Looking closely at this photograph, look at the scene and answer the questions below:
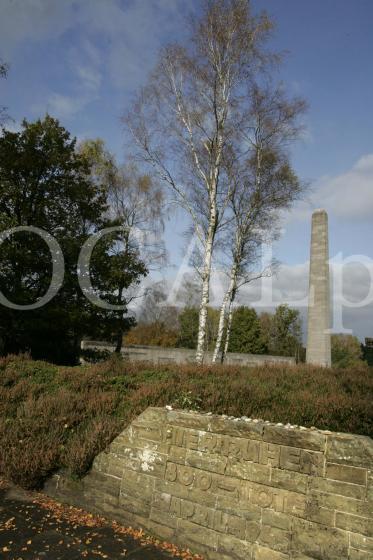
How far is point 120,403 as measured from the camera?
5.74m

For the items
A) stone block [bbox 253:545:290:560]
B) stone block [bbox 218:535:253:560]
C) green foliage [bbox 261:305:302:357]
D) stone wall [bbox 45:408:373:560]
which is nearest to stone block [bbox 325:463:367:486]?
stone wall [bbox 45:408:373:560]

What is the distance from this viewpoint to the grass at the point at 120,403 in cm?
485

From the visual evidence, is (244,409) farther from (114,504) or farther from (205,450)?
(114,504)

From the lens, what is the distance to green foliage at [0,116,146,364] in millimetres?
13102

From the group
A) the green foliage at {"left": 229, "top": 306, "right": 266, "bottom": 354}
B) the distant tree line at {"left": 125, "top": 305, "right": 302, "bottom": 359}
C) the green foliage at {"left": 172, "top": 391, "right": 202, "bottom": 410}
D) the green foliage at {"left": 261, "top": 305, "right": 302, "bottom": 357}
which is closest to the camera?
the green foliage at {"left": 172, "top": 391, "right": 202, "bottom": 410}

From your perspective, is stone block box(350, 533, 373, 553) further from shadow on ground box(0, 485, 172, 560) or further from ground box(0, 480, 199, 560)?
shadow on ground box(0, 485, 172, 560)

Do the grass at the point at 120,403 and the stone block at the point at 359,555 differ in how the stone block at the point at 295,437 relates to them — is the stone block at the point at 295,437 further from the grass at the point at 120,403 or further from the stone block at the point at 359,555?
the grass at the point at 120,403

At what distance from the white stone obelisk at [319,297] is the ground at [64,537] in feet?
44.7

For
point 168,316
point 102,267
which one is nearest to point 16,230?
point 102,267

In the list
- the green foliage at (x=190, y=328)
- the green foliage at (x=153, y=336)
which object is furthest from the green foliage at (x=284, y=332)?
the green foliage at (x=153, y=336)

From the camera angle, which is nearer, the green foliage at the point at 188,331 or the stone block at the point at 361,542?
the stone block at the point at 361,542

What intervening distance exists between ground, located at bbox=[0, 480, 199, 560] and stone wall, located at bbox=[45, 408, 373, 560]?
0.54ft

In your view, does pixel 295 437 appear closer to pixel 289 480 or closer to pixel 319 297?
pixel 289 480

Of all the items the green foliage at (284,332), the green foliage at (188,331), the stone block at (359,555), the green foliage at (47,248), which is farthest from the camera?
the green foliage at (284,332)
